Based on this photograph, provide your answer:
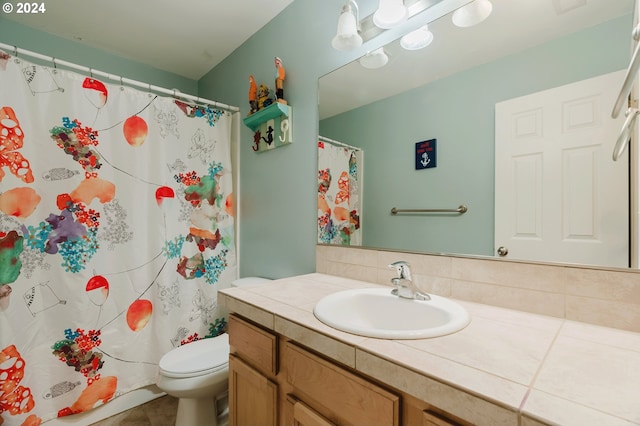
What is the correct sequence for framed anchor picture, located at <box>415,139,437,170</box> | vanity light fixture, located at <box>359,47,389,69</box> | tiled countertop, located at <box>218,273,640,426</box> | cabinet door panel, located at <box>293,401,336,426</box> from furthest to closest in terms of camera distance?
vanity light fixture, located at <box>359,47,389,69</box> → framed anchor picture, located at <box>415,139,437,170</box> → cabinet door panel, located at <box>293,401,336,426</box> → tiled countertop, located at <box>218,273,640,426</box>

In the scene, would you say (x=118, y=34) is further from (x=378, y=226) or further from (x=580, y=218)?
(x=580, y=218)

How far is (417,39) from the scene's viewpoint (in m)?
1.16

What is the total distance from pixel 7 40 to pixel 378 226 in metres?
2.54

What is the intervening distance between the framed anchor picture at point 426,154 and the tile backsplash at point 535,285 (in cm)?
36

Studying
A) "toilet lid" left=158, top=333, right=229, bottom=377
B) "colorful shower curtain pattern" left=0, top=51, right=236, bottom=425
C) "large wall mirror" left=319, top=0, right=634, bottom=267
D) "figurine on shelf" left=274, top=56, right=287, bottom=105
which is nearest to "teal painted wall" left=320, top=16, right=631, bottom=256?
"large wall mirror" left=319, top=0, right=634, bottom=267

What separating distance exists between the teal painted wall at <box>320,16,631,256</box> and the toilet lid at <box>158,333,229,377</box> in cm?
96

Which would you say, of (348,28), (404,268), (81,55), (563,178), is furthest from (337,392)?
(81,55)

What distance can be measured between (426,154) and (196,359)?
56.9 inches

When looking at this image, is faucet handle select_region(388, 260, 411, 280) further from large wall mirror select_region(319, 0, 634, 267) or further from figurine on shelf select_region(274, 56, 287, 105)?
figurine on shelf select_region(274, 56, 287, 105)

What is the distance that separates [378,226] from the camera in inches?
50.4

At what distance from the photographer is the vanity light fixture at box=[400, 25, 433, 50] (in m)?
1.13

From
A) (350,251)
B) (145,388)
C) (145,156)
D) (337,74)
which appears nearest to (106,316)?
(145,388)

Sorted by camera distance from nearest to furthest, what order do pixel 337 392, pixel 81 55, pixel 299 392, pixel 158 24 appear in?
pixel 337 392, pixel 299 392, pixel 158 24, pixel 81 55

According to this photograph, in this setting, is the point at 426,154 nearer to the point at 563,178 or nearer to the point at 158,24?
the point at 563,178
